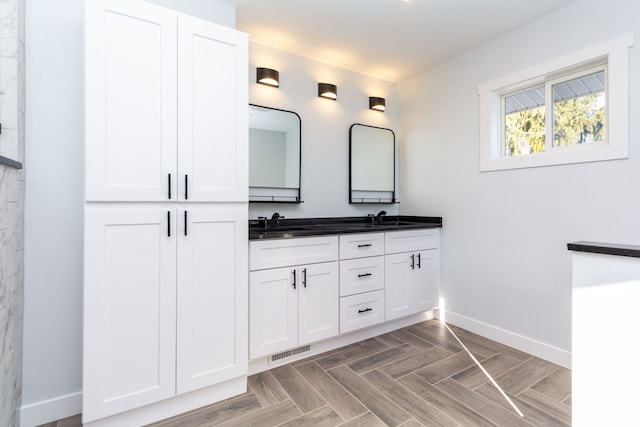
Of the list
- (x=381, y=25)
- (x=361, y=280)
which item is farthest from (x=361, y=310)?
(x=381, y=25)

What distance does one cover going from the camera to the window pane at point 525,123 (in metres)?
2.54

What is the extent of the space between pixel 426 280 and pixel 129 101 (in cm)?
275

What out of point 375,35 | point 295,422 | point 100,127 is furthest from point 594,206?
point 100,127

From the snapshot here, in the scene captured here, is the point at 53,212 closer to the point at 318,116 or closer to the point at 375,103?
the point at 318,116

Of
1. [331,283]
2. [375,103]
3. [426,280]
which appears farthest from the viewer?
[375,103]

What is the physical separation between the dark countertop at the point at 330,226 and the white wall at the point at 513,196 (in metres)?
0.15

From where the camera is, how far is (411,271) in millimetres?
2895

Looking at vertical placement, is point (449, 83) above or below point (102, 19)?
above

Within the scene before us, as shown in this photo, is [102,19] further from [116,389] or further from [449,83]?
[449,83]

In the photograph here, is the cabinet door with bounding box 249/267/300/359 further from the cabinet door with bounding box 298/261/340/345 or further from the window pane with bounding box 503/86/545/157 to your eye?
the window pane with bounding box 503/86/545/157

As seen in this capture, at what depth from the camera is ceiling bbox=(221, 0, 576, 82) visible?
7.36 feet

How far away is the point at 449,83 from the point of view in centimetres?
307

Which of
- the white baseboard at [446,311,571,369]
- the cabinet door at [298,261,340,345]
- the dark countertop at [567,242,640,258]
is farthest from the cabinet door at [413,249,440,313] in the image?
the dark countertop at [567,242,640,258]

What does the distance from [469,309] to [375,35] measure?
2.58 meters
